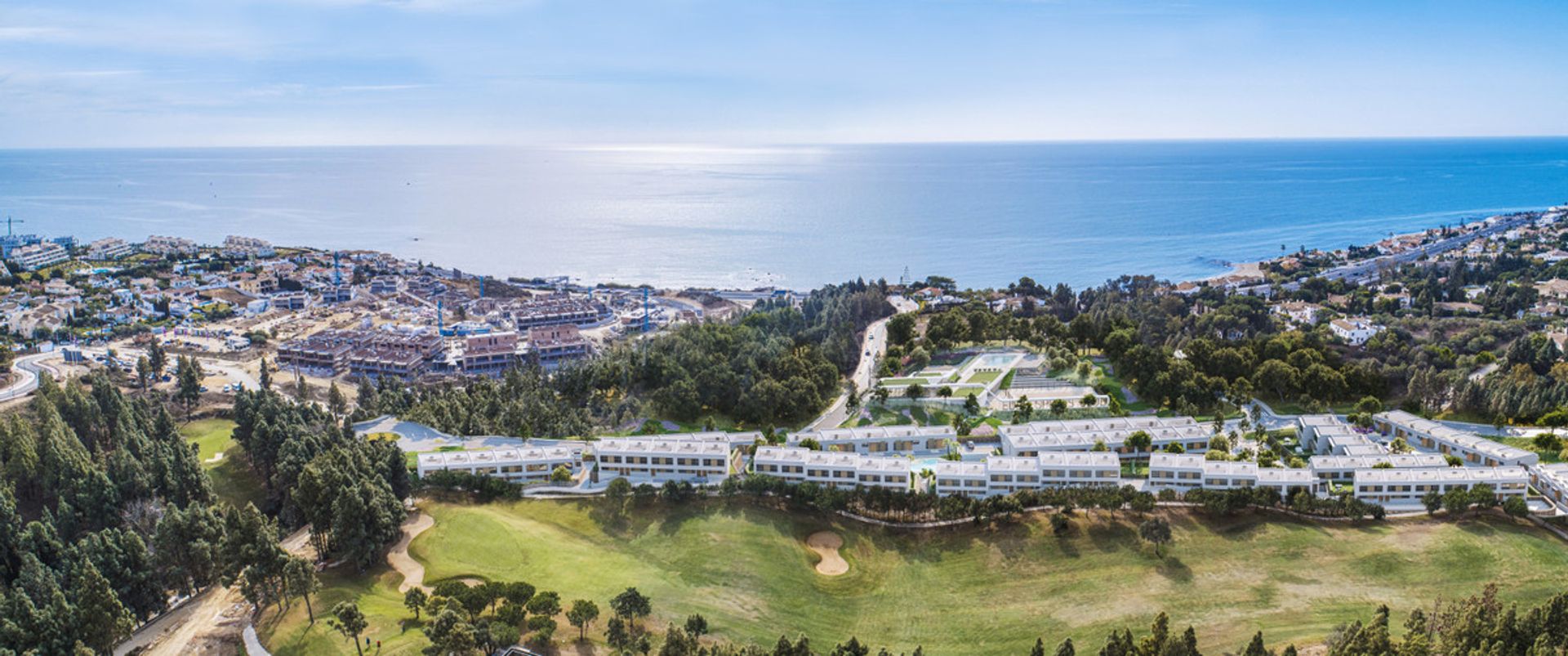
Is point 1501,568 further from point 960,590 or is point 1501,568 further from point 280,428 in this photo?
point 280,428

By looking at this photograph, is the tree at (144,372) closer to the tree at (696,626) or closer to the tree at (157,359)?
the tree at (157,359)

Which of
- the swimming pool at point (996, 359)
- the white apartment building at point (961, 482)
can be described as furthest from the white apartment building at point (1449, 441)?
the white apartment building at point (961, 482)

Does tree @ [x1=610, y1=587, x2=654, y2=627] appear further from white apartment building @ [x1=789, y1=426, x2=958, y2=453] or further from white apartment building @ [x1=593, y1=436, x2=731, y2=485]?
white apartment building @ [x1=789, y1=426, x2=958, y2=453]

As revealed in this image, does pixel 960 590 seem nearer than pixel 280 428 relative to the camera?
Yes

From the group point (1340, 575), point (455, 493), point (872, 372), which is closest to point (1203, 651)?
point (1340, 575)

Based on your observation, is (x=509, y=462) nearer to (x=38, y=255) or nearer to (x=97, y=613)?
(x=97, y=613)

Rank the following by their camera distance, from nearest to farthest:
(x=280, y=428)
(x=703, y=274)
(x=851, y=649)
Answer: (x=851, y=649), (x=280, y=428), (x=703, y=274)

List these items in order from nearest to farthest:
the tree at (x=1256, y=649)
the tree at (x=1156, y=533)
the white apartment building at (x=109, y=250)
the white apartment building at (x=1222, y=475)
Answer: the tree at (x=1256, y=649) < the tree at (x=1156, y=533) < the white apartment building at (x=1222, y=475) < the white apartment building at (x=109, y=250)

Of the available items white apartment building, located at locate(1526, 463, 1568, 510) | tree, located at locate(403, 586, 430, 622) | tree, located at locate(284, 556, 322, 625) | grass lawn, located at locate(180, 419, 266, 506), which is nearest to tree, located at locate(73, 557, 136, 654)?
tree, located at locate(284, 556, 322, 625)
